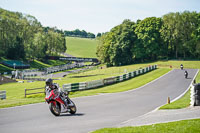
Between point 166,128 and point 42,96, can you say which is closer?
point 166,128

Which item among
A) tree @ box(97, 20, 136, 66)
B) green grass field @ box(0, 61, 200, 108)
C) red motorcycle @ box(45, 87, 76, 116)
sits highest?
tree @ box(97, 20, 136, 66)

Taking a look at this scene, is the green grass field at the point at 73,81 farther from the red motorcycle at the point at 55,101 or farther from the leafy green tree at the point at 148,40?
the leafy green tree at the point at 148,40

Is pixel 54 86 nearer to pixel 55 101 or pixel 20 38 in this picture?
pixel 55 101

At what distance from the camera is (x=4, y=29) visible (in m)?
95.4

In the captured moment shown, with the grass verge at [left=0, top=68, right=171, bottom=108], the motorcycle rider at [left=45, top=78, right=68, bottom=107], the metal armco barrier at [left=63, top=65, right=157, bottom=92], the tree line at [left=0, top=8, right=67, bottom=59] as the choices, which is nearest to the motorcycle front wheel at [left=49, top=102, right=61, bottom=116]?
the motorcycle rider at [left=45, top=78, right=68, bottom=107]

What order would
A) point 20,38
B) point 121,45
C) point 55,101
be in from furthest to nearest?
point 20,38
point 121,45
point 55,101

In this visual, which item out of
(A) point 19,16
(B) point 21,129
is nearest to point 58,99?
(B) point 21,129

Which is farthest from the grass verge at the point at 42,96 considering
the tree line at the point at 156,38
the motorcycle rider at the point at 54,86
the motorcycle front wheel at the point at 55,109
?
the tree line at the point at 156,38

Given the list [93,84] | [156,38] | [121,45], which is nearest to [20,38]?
[121,45]

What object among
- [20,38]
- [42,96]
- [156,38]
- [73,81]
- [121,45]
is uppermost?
[20,38]

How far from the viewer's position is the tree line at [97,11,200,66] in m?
83.9

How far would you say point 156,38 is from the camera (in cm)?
8450

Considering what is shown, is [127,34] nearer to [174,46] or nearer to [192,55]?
[174,46]

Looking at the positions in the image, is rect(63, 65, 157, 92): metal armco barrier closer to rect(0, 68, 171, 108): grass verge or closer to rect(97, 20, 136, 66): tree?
rect(0, 68, 171, 108): grass verge
